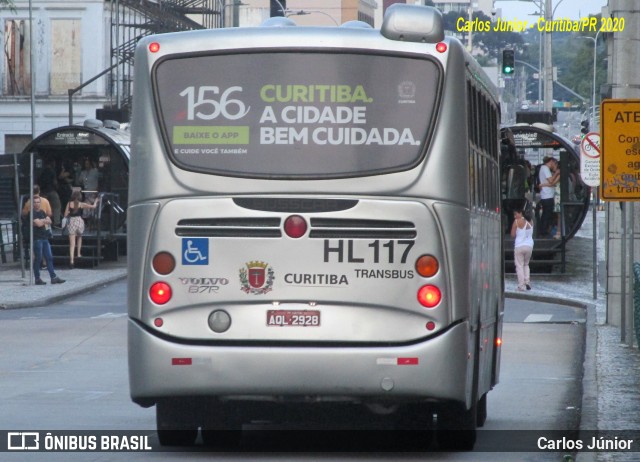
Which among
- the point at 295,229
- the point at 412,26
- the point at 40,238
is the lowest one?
the point at 40,238

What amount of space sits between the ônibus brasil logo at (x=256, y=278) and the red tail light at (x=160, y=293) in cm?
50

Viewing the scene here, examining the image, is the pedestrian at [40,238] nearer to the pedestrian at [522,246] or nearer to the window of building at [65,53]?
the pedestrian at [522,246]

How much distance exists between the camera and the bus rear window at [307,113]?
10.3 metres

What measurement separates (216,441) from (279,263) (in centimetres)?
189

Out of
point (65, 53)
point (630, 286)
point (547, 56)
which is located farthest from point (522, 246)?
point (65, 53)

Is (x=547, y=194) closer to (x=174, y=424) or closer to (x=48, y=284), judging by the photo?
(x=48, y=284)

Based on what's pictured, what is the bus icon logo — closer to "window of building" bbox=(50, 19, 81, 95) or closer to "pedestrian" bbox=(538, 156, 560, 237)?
"pedestrian" bbox=(538, 156, 560, 237)

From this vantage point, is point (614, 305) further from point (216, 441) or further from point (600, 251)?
point (600, 251)

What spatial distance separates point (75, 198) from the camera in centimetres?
3791

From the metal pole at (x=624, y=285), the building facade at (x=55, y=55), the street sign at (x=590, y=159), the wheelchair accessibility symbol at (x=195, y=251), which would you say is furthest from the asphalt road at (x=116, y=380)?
the building facade at (x=55, y=55)

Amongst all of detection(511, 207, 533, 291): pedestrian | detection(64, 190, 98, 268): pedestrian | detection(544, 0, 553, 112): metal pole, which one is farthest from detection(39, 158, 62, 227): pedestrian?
detection(544, 0, 553, 112): metal pole

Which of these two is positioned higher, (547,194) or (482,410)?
(547,194)

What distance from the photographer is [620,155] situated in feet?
61.7

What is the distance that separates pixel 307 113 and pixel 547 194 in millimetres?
30418
